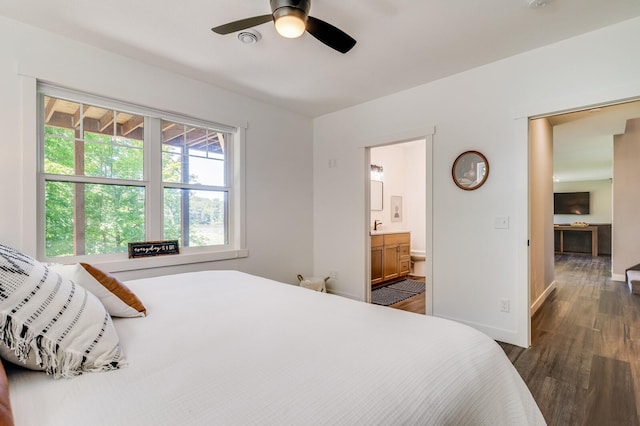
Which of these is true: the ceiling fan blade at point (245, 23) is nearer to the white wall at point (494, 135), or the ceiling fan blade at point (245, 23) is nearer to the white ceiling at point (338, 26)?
the white ceiling at point (338, 26)

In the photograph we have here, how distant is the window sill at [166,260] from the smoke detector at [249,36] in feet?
6.61

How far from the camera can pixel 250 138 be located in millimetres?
3549

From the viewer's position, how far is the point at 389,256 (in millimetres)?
4898

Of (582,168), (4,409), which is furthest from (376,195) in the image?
(582,168)

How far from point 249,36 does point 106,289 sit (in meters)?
1.97

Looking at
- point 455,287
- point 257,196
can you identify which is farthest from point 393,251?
point 257,196

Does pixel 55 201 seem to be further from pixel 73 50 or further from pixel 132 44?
pixel 132 44

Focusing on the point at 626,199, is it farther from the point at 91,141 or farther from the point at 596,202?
the point at 91,141

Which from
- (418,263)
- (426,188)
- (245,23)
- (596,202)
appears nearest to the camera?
(245,23)

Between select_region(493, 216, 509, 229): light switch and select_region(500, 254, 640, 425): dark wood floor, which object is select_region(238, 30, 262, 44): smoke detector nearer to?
select_region(493, 216, 509, 229): light switch

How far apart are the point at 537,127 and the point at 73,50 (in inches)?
181

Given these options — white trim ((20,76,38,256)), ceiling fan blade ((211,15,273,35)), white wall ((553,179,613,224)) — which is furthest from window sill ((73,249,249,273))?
white wall ((553,179,613,224))

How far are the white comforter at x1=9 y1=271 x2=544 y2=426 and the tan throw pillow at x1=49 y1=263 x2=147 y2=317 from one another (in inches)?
2.0

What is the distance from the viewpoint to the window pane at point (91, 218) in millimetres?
2389
